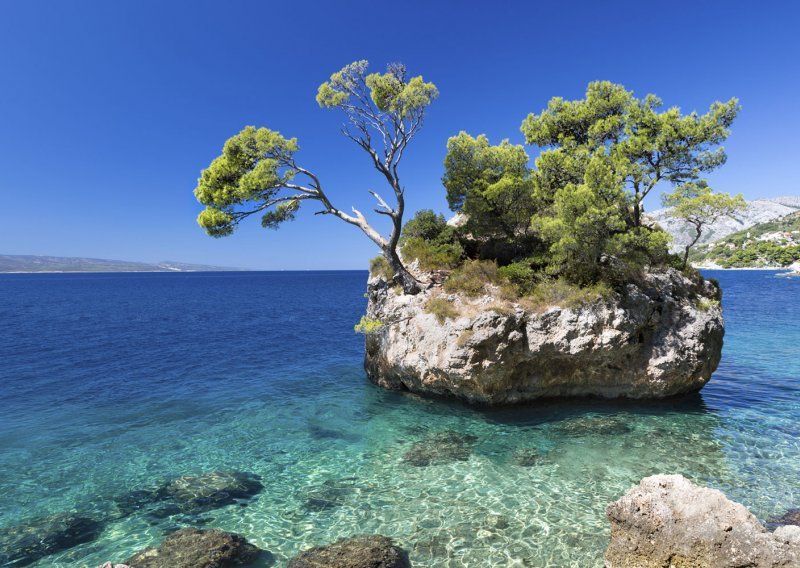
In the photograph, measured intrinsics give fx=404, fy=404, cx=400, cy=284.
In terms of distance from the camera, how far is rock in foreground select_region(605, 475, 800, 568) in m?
8.38

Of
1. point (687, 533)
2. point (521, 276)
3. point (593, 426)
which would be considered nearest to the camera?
point (687, 533)

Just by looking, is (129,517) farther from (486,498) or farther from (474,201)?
(474,201)

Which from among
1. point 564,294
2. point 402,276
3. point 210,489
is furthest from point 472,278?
point 210,489

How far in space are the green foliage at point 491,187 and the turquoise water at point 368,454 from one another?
487 inches

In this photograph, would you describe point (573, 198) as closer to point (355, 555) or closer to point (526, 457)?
point (526, 457)

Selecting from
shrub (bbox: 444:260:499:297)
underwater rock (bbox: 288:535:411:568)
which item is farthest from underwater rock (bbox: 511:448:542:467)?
shrub (bbox: 444:260:499:297)

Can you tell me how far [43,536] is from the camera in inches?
458

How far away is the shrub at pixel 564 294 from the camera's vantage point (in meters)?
19.9

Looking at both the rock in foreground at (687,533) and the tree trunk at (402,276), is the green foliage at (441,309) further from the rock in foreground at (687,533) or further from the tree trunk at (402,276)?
the rock in foreground at (687,533)

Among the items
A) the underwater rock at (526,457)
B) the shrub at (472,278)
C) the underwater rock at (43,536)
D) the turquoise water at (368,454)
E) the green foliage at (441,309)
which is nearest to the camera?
→ the underwater rock at (43,536)

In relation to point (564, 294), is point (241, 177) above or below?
above

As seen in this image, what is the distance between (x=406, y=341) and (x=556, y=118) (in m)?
17.1

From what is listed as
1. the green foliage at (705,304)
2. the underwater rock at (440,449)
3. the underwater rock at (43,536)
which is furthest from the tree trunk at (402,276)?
the underwater rock at (43,536)

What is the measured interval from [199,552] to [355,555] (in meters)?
4.11
